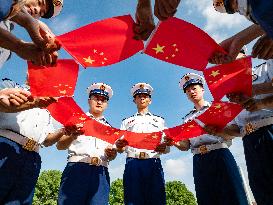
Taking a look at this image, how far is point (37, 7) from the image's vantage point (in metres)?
3.70

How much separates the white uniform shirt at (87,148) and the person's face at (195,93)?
2.00 metres

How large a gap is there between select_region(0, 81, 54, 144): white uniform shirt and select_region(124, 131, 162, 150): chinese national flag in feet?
4.83

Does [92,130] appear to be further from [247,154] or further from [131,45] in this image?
[247,154]

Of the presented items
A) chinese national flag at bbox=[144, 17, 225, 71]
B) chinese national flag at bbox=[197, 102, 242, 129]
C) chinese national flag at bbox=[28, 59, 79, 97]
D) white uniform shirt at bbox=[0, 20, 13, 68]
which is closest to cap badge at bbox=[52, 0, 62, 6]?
chinese national flag at bbox=[28, 59, 79, 97]

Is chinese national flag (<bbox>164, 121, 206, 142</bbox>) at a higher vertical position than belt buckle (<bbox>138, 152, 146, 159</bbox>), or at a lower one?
higher

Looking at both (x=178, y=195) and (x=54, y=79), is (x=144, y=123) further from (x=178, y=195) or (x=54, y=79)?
(x=178, y=195)

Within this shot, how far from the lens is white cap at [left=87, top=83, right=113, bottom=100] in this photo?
6.33m

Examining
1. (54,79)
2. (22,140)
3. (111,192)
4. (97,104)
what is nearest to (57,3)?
(54,79)

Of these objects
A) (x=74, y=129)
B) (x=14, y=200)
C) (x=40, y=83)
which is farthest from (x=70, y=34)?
(x=14, y=200)

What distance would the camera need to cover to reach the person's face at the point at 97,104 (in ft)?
20.3

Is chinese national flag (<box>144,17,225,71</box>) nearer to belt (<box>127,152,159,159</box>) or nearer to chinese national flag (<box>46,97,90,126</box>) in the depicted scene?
chinese national flag (<box>46,97,90,126</box>)

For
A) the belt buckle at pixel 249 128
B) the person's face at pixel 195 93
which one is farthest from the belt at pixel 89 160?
the belt buckle at pixel 249 128

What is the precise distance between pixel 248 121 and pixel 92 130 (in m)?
2.56

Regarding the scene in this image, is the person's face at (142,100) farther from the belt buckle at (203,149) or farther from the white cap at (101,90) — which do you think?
the belt buckle at (203,149)
